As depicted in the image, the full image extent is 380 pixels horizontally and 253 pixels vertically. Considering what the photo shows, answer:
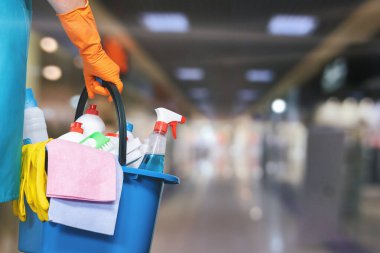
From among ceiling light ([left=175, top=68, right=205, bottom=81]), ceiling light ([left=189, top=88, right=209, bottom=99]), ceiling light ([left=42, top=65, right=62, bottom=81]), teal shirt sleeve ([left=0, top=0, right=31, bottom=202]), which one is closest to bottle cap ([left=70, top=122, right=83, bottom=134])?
teal shirt sleeve ([left=0, top=0, right=31, bottom=202])

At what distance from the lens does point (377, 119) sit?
559 centimetres

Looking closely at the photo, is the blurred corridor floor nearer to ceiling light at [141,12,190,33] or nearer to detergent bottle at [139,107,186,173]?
ceiling light at [141,12,190,33]

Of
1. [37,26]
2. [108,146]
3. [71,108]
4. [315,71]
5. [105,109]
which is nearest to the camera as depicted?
[108,146]

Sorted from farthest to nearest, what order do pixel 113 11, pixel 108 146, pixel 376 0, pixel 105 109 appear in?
pixel 376 0
pixel 113 11
pixel 105 109
pixel 108 146

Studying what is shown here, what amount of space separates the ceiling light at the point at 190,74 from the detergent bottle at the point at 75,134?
3852 millimetres

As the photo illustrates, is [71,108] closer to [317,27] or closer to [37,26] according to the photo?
[37,26]

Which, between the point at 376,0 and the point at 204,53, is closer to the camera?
the point at 376,0

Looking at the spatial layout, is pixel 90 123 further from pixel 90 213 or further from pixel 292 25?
pixel 292 25

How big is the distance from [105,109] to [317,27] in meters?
2.33

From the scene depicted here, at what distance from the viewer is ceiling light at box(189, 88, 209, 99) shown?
16.6 feet

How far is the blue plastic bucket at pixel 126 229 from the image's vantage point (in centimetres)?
100

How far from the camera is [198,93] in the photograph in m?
5.12

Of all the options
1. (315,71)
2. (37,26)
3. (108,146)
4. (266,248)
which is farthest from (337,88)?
(108,146)

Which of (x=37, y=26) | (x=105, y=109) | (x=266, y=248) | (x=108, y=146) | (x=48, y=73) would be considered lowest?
(x=266, y=248)
